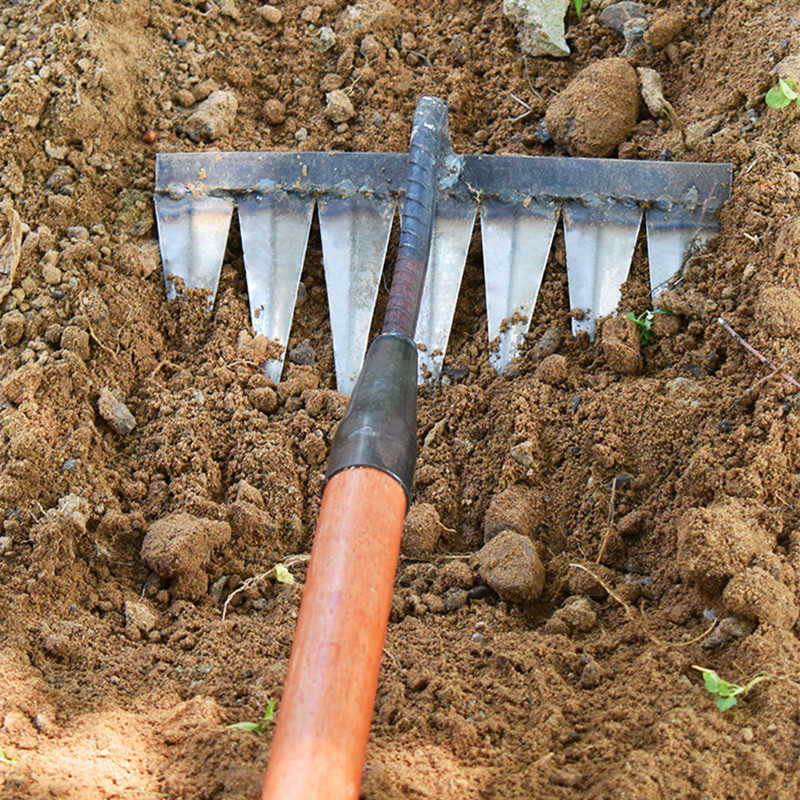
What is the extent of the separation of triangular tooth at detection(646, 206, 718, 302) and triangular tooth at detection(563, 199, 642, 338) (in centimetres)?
5

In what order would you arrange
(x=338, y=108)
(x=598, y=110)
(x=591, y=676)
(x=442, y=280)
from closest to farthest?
(x=591, y=676), (x=442, y=280), (x=598, y=110), (x=338, y=108)

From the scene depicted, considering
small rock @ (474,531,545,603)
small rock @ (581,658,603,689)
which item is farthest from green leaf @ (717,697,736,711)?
small rock @ (474,531,545,603)

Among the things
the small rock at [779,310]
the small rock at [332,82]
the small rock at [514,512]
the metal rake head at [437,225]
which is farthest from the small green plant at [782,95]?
the small rock at [332,82]

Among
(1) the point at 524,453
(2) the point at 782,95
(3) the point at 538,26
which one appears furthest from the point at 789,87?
(1) the point at 524,453

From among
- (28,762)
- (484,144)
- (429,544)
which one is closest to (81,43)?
(484,144)

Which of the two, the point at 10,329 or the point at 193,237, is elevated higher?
the point at 193,237

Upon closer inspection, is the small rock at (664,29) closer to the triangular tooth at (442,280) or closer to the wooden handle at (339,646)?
the triangular tooth at (442,280)

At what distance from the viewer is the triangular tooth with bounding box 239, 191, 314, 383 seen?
2.62m

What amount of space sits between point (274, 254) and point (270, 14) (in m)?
0.96

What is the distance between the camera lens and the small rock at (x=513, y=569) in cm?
193

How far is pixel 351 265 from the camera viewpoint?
2.63 m

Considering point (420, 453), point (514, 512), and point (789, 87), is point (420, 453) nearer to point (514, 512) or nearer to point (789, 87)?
point (514, 512)

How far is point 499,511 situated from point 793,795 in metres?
0.90

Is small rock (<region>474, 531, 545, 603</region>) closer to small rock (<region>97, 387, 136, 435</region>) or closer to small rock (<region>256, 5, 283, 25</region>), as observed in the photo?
small rock (<region>97, 387, 136, 435</region>)
